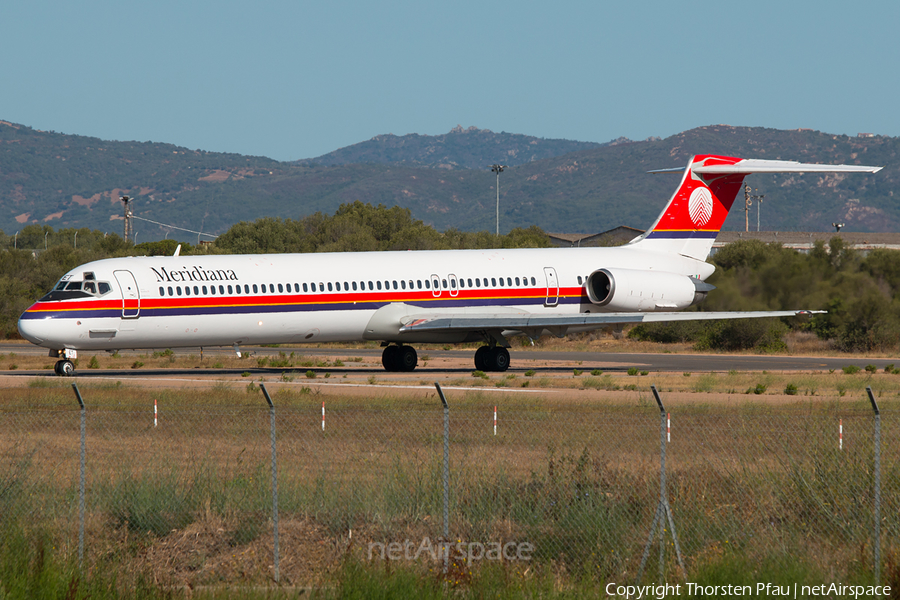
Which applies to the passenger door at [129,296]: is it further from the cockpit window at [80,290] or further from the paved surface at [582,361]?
the paved surface at [582,361]

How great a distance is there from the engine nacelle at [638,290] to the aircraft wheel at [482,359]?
159 inches

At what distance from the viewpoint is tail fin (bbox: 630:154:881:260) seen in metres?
35.9

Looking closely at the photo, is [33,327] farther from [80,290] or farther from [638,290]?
[638,290]

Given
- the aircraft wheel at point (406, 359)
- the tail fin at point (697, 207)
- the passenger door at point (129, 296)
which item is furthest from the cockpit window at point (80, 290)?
the tail fin at point (697, 207)

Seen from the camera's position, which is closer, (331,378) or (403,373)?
(331,378)

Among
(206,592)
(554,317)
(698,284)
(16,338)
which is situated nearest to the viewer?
(206,592)

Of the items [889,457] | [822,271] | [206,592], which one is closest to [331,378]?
[889,457]

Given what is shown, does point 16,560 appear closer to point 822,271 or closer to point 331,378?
point 331,378

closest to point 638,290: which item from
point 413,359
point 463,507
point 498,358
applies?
point 498,358

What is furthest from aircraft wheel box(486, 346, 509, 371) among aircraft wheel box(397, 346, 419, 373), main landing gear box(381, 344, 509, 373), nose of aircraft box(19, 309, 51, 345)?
nose of aircraft box(19, 309, 51, 345)

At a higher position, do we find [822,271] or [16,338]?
[822,271]

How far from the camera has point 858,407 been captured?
2105 cm

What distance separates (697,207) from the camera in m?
36.3

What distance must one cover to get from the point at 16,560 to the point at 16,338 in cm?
4542
